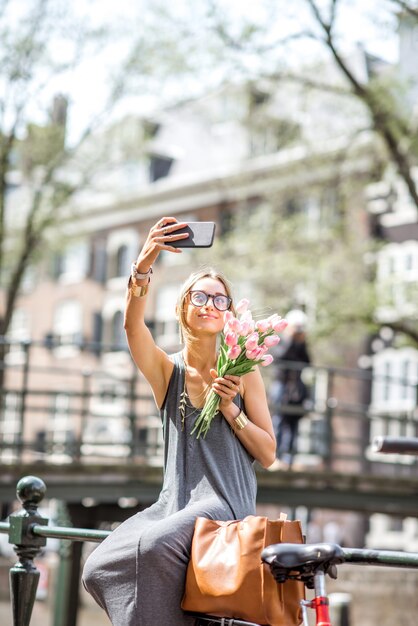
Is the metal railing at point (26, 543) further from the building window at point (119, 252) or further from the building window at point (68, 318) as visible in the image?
the building window at point (68, 318)

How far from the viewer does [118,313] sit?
1652 inches

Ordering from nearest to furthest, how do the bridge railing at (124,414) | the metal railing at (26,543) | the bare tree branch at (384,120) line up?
the metal railing at (26,543) → the bridge railing at (124,414) → the bare tree branch at (384,120)

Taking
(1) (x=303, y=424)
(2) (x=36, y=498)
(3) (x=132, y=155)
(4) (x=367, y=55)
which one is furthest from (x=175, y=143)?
(2) (x=36, y=498)

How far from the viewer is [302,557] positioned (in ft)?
9.85

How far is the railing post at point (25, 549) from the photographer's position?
4.68 m

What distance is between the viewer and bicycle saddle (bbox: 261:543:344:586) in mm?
2990

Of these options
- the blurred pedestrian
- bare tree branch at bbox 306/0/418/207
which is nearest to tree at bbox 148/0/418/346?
bare tree branch at bbox 306/0/418/207

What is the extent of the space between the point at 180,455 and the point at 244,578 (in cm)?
65

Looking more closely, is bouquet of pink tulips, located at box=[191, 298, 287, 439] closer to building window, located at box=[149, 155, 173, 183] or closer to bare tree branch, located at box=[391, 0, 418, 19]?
bare tree branch, located at box=[391, 0, 418, 19]

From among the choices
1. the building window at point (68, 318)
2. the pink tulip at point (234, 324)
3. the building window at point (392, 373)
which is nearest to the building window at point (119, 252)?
the building window at point (68, 318)

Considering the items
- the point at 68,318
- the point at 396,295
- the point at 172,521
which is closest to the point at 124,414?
the point at 396,295

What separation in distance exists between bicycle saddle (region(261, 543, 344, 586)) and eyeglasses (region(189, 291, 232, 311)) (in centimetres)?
102

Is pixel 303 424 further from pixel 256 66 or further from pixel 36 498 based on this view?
pixel 36 498

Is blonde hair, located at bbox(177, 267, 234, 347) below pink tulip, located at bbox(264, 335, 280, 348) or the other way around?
the other way around
